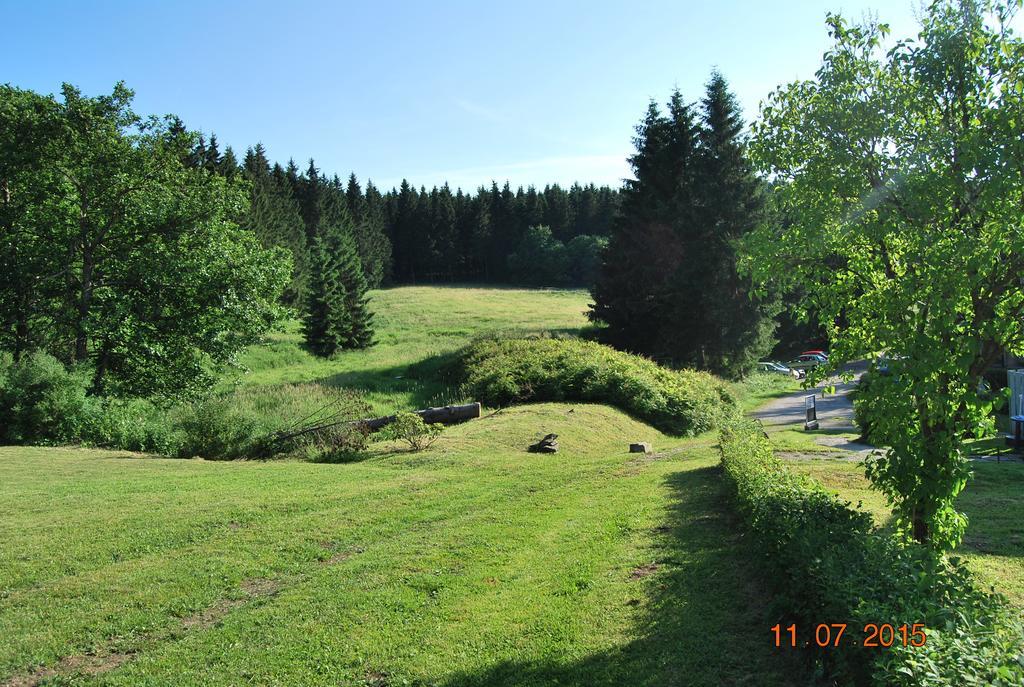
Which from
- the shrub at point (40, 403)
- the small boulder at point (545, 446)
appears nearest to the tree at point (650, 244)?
the small boulder at point (545, 446)

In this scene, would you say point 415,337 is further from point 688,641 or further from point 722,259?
point 688,641

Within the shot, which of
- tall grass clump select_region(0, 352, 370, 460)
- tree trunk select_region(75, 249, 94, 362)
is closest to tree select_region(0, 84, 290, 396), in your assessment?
tree trunk select_region(75, 249, 94, 362)

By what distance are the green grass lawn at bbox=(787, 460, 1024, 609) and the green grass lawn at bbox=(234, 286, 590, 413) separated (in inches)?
687

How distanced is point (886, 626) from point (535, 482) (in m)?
10.1

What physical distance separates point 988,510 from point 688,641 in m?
8.46

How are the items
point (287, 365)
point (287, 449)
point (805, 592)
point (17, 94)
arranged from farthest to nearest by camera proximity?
point (287, 365) → point (17, 94) → point (287, 449) → point (805, 592)

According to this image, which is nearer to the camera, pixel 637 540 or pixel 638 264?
pixel 637 540

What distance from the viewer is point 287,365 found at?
45.9 m

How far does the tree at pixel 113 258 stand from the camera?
22.9 metres

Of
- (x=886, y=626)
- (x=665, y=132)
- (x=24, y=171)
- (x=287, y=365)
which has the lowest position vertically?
(x=287, y=365)

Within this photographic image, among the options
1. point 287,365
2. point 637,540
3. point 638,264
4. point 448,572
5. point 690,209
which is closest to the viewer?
point 448,572

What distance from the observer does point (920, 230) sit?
272 inches

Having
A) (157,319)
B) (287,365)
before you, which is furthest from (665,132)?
(157,319)

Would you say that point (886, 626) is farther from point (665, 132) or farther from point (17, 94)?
point (665, 132)
